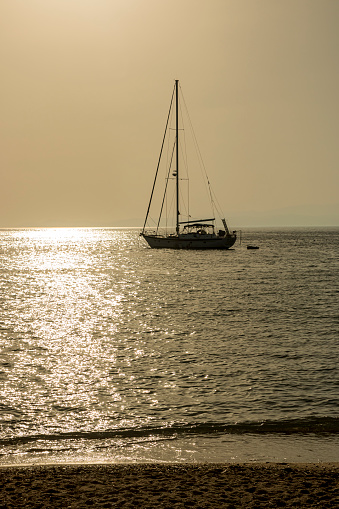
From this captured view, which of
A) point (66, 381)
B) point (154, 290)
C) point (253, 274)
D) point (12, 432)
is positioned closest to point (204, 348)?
point (66, 381)

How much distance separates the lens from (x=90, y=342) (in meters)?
27.0

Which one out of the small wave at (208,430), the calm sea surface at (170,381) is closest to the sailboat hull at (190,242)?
the calm sea surface at (170,381)

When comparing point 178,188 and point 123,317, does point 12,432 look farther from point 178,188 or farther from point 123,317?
point 178,188

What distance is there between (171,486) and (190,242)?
10316cm

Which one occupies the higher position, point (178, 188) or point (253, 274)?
point (178, 188)

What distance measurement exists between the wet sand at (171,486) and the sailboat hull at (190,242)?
10136 centimetres

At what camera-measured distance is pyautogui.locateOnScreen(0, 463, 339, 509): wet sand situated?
8.98m

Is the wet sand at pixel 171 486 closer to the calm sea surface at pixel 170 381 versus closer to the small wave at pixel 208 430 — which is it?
the calm sea surface at pixel 170 381

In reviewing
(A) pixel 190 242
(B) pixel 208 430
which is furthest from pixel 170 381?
(A) pixel 190 242

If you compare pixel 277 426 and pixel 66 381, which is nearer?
pixel 277 426

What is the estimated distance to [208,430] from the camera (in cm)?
1439

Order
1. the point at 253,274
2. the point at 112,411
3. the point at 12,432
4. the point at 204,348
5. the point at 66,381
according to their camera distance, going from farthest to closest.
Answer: the point at 253,274, the point at 204,348, the point at 66,381, the point at 112,411, the point at 12,432

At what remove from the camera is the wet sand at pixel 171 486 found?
8.98m

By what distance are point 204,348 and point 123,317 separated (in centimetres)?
1208
